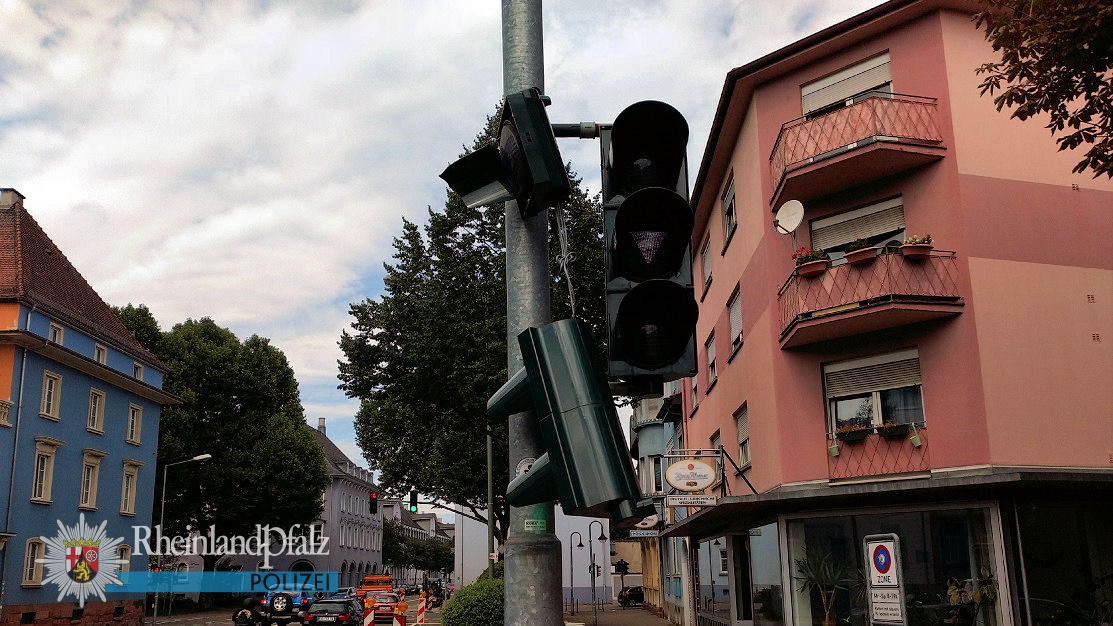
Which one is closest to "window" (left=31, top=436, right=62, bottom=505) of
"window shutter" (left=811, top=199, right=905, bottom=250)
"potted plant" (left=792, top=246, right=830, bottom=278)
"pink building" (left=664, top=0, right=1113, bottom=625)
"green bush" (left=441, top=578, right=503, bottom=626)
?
"green bush" (left=441, top=578, right=503, bottom=626)

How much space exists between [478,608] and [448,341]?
44.7 ft

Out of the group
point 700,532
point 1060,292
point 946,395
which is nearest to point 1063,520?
point 946,395

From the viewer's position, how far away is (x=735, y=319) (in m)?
22.4

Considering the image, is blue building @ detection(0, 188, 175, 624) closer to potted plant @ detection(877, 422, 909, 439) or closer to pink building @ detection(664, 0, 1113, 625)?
pink building @ detection(664, 0, 1113, 625)

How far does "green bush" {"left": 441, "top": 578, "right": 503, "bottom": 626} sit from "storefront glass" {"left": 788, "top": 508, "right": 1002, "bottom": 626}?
19.1ft

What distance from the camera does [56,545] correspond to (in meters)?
37.9

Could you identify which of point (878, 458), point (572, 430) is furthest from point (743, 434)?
point (572, 430)

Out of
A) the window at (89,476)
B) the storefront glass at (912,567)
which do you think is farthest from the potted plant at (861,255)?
the window at (89,476)

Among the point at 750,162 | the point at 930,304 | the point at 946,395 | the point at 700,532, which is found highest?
the point at 750,162

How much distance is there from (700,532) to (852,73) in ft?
44.9

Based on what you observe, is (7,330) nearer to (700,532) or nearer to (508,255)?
(700,532)

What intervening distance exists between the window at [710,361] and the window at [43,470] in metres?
26.2

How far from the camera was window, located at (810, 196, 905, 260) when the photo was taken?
666 inches

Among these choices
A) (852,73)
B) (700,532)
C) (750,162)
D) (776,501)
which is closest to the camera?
(776,501)
